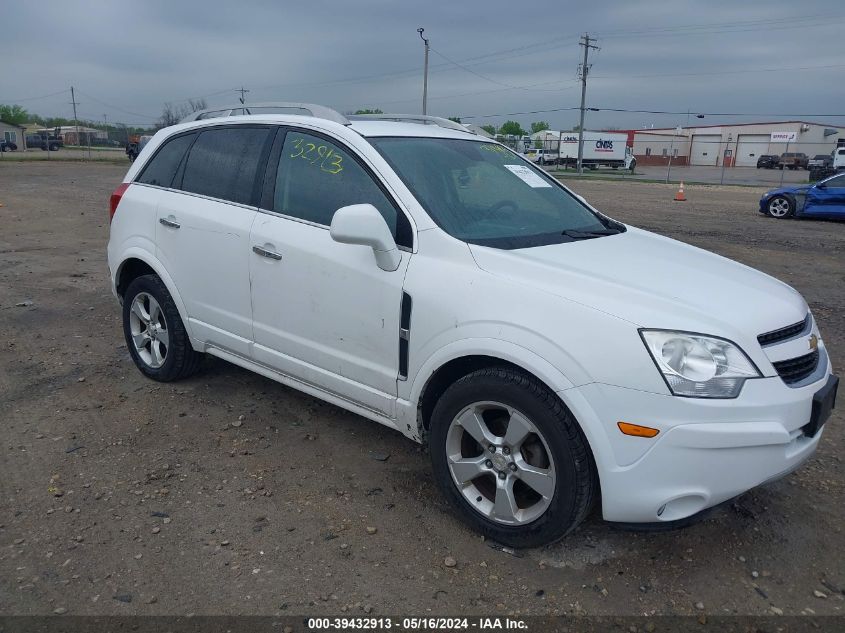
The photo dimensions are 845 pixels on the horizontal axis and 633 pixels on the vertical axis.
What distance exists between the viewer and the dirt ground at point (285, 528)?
2.73m

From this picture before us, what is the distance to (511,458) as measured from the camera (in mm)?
2906

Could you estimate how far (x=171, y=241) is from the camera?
4398 mm

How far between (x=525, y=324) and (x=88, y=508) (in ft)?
7.47

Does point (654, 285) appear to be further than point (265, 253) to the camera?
No

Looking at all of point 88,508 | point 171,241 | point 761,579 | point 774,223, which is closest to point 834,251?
point 774,223

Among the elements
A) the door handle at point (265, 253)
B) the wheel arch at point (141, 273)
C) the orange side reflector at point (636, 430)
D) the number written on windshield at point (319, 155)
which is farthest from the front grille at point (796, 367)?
the wheel arch at point (141, 273)

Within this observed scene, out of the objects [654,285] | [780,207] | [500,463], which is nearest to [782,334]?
[654,285]

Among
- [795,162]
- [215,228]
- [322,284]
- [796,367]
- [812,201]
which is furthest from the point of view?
[795,162]

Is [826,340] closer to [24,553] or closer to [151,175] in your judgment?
[151,175]

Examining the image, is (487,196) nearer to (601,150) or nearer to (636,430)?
(636,430)

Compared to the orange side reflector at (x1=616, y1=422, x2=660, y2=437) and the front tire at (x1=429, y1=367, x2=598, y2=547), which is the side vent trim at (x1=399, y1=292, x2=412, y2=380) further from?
the orange side reflector at (x1=616, y1=422, x2=660, y2=437)

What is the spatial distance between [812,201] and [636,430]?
15.3 m

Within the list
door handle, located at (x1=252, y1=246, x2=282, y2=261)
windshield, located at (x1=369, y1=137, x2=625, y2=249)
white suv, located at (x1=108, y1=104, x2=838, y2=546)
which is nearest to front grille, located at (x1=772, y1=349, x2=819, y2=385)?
white suv, located at (x1=108, y1=104, x2=838, y2=546)

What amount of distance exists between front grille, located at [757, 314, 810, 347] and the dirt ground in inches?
37.6
